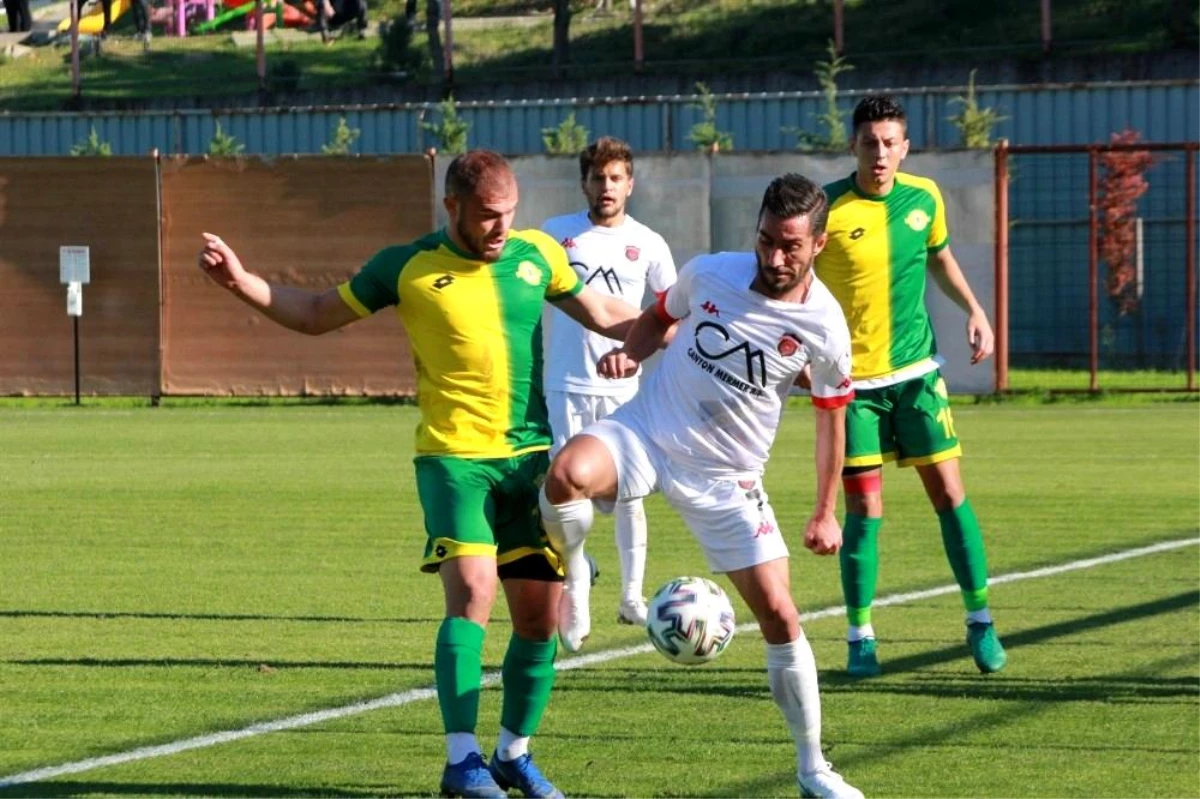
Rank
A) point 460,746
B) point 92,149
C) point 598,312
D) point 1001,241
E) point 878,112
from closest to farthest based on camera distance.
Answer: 1. point 460,746
2. point 598,312
3. point 878,112
4. point 1001,241
5. point 92,149

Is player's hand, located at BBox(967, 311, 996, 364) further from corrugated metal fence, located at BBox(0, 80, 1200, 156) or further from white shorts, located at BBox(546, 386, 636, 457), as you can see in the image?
corrugated metal fence, located at BBox(0, 80, 1200, 156)

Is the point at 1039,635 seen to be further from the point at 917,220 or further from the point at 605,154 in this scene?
the point at 605,154

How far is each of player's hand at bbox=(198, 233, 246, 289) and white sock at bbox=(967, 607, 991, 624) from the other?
359 centimetres

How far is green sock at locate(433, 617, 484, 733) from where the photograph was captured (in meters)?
6.06

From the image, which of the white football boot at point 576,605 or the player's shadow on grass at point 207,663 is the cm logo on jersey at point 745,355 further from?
the player's shadow on grass at point 207,663

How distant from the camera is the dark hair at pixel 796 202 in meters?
6.09

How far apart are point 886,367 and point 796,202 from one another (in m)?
2.59

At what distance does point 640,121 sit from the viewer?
3547 cm

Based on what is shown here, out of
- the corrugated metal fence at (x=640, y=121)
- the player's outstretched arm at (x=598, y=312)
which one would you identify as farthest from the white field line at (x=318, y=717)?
the corrugated metal fence at (x=640, y=121)

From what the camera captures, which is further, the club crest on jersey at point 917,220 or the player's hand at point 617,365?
the club crest on jersey at point 917,220

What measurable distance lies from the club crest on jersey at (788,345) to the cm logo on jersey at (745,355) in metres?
0.06

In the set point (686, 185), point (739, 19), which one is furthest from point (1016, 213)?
point (739, 19)

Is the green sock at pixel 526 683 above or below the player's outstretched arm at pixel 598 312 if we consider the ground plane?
below

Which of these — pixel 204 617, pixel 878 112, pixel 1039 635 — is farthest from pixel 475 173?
pixel 204 617
